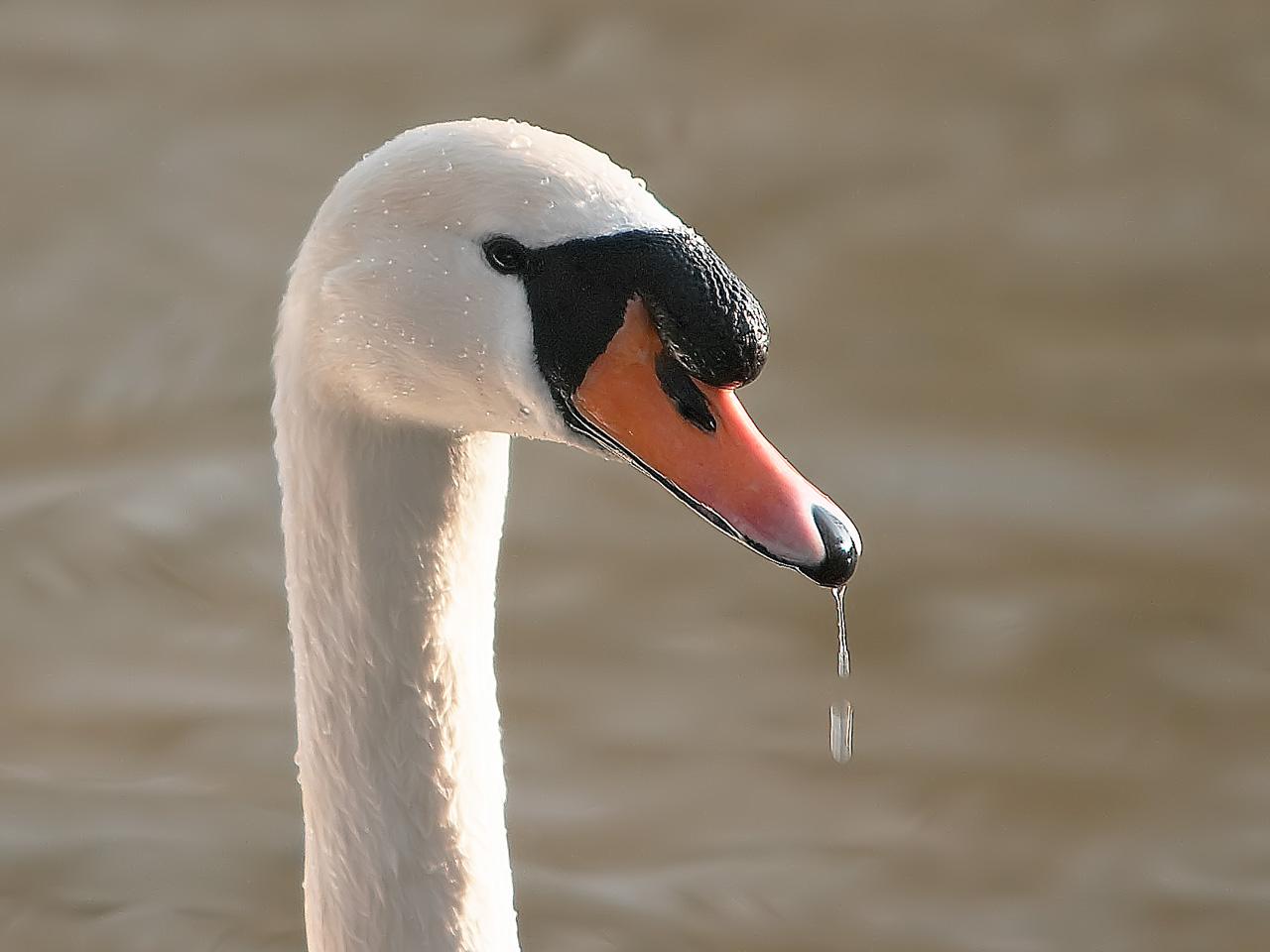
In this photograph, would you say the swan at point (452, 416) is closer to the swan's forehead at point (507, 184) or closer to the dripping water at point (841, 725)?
the swan's forehead at point (507, 184)

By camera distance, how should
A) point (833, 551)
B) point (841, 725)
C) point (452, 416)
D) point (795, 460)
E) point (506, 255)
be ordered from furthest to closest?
1. point (795, 460)
2. point (841, 725)
3. point (452, 416)
4. point (506, 255)
5. point (833, 551)

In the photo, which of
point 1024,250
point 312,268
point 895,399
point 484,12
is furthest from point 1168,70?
point 312,268

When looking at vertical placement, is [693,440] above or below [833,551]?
above

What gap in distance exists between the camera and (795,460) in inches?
223

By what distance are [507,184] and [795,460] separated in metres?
3.02

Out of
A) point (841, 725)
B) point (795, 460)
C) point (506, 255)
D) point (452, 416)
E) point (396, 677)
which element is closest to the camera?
point (506, 255)

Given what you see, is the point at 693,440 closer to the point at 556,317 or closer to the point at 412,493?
the point at 556,317

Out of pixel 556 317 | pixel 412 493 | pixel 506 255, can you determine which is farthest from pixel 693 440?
pixel 412 493

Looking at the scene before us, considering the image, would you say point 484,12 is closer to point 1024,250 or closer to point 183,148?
point 183,148

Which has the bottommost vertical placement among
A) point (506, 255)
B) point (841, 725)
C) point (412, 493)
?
point (412, 493)

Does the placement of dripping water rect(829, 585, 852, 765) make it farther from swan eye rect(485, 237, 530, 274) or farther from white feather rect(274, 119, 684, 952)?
swan eye rect(485, 237, 530, 274)

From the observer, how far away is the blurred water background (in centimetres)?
484

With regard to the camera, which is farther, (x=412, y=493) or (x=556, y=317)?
(x=412, y=493)

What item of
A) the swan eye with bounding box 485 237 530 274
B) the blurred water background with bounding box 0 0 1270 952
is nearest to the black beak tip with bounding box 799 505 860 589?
the swan eye with bounding box 485 237 530 274
